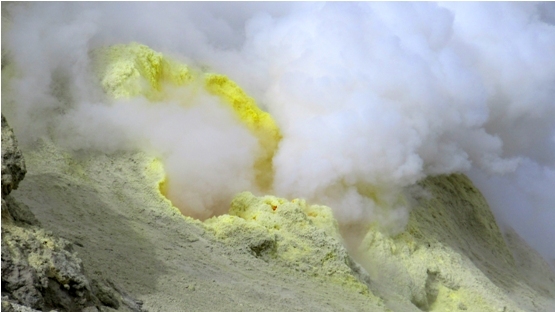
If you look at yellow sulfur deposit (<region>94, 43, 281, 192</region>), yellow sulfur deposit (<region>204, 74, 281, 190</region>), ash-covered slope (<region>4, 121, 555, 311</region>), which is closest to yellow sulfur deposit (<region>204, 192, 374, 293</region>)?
ash-covered slope (<region>4, 121, 555, 311</region>)

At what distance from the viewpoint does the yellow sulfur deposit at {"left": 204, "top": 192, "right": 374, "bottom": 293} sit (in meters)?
7.27

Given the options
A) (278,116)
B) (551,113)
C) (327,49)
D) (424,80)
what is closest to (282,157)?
(278,116)

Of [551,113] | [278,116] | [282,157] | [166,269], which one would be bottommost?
[166,269]

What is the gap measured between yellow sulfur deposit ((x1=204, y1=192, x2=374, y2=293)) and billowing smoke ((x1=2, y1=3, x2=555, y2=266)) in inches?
29.4

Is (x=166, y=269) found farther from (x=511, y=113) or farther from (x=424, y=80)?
(x=511, y=113)

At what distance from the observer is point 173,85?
29.3 ft

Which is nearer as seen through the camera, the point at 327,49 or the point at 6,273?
the point at 6,273

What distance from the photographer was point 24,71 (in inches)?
312

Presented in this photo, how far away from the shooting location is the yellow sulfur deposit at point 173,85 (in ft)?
26.9

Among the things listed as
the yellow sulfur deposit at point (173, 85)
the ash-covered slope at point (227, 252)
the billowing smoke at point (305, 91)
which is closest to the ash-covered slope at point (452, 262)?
the ash-covered slope at point (227, 252)

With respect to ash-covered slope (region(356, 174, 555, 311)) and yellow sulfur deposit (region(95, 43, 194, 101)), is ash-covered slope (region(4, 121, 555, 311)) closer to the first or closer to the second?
ash-covered slope (region(356, 174, 555, 311))

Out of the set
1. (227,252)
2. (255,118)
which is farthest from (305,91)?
(227,252)

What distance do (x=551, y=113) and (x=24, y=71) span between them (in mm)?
10562

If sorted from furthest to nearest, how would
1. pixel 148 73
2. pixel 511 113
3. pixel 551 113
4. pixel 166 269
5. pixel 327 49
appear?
1. pixel 551 113
2. pixel 511 113
3. pixel 327 49
4. pixel 148 73
5. pixel 166 269
